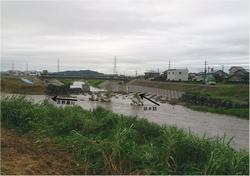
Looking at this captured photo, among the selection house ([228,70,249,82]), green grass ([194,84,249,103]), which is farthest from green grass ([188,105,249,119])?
house ([228,70,249,82])

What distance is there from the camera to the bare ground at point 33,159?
3898 mm

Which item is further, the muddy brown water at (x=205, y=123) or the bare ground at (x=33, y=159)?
the muddy brown water at (x=205, y=123)

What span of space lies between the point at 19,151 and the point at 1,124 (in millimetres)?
2507

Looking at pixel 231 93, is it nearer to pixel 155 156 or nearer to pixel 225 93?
pixel 225 93

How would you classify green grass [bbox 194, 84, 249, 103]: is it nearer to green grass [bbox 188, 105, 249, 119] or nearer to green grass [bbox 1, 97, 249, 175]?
green grass [bbox 188, 105, 249, 119]

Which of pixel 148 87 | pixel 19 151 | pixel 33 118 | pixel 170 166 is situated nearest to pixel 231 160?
pixel 170 166

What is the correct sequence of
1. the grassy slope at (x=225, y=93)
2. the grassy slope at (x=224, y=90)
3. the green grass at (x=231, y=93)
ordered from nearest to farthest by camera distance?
the grassy slope at (x=225, y=93) → the green grass at (x=231, y=93) → the grassy slope at (x=224, y=90)

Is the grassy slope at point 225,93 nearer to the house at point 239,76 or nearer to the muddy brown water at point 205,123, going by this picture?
the muddy brown water at point 205,123

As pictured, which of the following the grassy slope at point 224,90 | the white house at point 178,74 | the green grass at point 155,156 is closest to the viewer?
the green grass at point 155,156

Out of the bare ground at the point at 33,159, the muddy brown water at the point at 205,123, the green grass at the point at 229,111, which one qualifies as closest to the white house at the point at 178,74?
the green grass at the point at 229,111

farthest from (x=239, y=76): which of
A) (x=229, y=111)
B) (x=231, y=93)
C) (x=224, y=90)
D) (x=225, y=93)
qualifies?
(x=229, y=111)

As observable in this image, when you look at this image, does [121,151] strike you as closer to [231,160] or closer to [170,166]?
[170,166]

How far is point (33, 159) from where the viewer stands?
4426mm

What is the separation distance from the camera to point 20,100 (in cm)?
877
